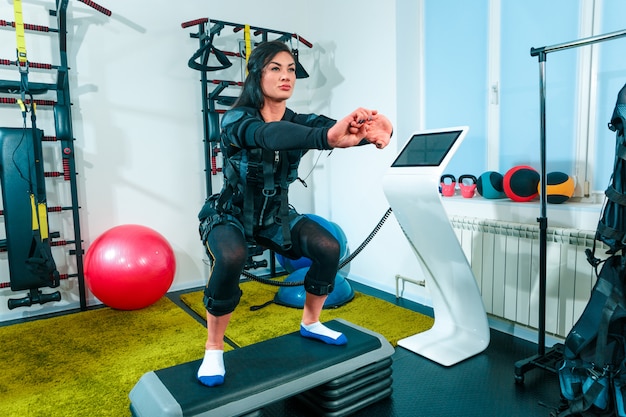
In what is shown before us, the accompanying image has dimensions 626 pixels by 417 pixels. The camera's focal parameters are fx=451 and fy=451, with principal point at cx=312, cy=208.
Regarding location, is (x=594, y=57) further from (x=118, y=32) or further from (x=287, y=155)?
(x=118, y=32)

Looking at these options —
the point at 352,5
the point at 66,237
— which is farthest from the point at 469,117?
the point at 66,237

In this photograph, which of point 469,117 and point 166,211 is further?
point 166,211

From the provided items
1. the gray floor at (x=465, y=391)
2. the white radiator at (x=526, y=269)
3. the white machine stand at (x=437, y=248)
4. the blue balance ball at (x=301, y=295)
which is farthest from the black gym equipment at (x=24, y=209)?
the white radiator at (x=526, y=269)

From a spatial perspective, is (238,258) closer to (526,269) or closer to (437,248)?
(437,248)

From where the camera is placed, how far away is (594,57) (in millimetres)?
2525

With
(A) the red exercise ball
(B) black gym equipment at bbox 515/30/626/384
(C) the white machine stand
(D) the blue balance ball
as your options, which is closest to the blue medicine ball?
(B) black gym equipment at bbox 515/30/626/384

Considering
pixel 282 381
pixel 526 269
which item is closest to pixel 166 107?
pixel 282 381

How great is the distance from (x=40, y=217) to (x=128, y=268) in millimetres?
664

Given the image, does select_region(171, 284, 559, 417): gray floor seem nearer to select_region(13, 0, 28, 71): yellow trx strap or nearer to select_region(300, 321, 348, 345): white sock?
select_region(300, 321, 348, 345): white sock

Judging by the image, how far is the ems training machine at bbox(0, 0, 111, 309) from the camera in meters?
2.95

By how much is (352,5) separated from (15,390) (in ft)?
11.9

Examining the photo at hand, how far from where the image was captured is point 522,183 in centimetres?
263

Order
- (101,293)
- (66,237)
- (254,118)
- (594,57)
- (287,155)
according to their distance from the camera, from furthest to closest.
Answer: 1. (66,237)
2. (101,293)
3. (594,57)
4. (287,155)
5. (254,118)

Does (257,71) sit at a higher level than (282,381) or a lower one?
higher
